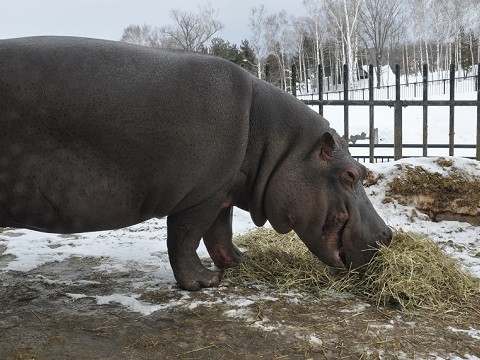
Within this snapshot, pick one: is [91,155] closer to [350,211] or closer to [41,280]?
[41,280]

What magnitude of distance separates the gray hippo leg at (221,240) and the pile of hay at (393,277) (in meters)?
0.11

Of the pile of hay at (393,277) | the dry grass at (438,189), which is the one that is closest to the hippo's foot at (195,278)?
the pile of hay at (393,277)

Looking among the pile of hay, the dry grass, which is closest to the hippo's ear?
the pile of hay

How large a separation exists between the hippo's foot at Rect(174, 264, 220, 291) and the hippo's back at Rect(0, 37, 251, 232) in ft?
1.46

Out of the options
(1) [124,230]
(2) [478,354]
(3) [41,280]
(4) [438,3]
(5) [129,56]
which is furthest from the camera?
(4) [438,3]

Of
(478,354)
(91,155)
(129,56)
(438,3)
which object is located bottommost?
(478,354)

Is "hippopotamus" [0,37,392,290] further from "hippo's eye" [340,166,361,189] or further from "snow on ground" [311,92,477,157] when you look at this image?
"snow on ground" [311,92,477,157]

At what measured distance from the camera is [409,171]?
5219mm

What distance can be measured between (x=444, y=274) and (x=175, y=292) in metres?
1.72

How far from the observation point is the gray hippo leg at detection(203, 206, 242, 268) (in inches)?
152

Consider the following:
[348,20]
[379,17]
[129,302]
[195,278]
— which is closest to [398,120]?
[195,278]

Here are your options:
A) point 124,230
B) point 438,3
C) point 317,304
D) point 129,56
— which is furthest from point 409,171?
point 438,3

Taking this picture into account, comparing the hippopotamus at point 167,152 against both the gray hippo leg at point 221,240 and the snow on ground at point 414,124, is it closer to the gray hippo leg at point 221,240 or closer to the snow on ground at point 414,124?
the gray hippo leg at point 221,240

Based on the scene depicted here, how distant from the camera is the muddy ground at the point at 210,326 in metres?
2.53
